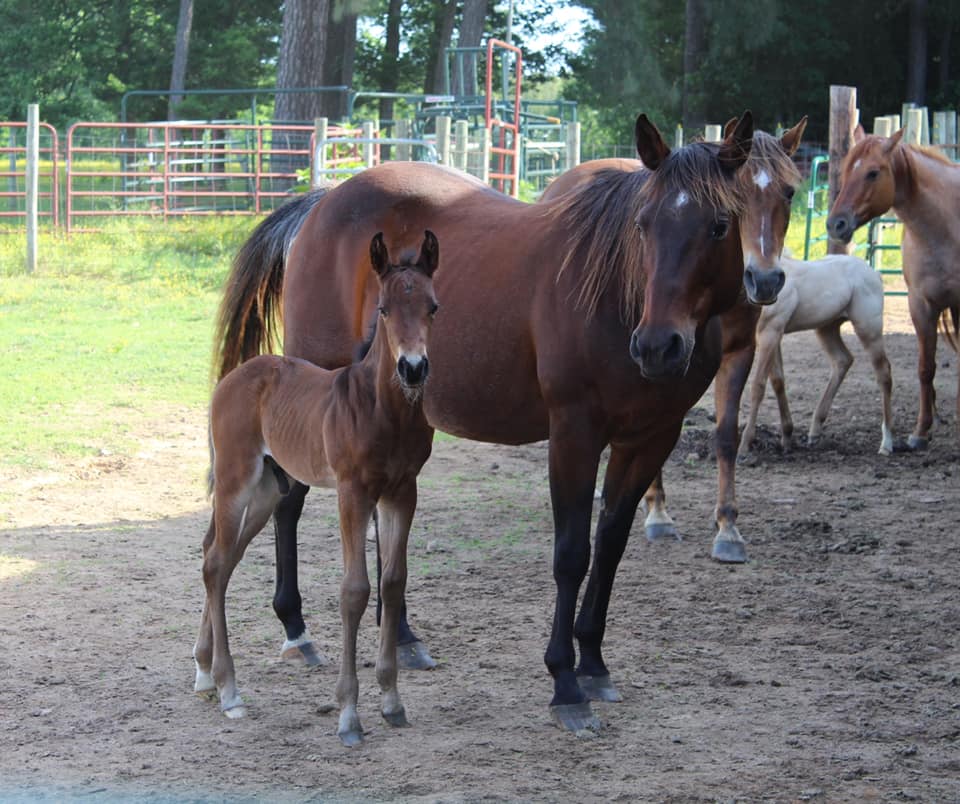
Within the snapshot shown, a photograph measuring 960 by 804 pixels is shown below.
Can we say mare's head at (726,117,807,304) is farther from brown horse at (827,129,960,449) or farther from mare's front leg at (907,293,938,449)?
mare's front leg at (907,293,938,449)

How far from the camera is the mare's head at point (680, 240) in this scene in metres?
3.77

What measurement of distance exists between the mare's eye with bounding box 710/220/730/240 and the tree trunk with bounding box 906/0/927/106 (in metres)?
28.2

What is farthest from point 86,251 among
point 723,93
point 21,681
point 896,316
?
point 723,93

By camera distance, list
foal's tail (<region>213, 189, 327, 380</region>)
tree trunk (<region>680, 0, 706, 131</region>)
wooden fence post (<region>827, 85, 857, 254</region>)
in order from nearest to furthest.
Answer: foal's tail (<region>213, 189, 327, 380</region>), wooden fence post (<region>827, 85, 857, 254</region>), tree trunk (<region>680, 0, 706, 131</region>)

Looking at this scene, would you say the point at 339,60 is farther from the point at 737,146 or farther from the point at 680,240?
the point at 680,240

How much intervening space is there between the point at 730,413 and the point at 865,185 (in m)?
3.01

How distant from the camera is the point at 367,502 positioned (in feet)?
12.7

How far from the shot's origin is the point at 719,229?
389cm

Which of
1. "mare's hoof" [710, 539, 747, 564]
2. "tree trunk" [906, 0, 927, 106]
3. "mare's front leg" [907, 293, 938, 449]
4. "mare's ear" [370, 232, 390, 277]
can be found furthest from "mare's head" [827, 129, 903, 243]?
"tree trunk" [906, 0, 927, 106]

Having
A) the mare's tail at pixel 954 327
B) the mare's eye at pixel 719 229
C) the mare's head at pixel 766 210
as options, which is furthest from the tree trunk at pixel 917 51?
the mare's eye at pixel 719 229

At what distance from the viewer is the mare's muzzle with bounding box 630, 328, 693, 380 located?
374cm

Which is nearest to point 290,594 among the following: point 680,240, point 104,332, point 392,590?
point 392,590

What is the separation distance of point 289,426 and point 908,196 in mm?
6064

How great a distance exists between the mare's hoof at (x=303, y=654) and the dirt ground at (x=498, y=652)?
0.07 m
